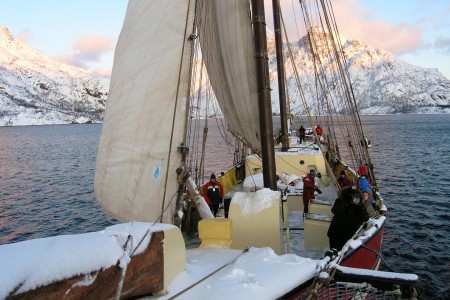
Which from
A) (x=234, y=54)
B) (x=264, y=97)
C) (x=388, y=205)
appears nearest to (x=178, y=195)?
(x=264, y=97)

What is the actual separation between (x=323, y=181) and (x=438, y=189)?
56.0ft

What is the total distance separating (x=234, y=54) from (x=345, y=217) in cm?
480

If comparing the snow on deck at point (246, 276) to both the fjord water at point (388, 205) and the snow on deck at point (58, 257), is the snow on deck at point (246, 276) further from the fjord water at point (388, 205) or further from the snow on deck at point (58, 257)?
the fjord water at point (388, 205)

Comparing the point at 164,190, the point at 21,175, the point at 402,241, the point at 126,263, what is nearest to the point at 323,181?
the point at 402,241

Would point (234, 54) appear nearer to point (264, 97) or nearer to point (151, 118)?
point (264, 97)

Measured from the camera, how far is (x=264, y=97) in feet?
30.3

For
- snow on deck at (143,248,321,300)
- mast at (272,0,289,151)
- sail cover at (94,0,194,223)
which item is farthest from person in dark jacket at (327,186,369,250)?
mast at (272,0,289,151)

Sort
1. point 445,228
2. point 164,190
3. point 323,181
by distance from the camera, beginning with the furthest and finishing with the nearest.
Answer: point 445,228 → point 323,181 → point 164,190

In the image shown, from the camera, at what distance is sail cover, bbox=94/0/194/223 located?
7547 millimetres

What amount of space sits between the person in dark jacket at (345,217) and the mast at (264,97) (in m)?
1.51

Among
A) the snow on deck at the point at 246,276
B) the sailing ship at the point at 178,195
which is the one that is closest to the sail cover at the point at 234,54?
the sailing ship at the point at 178,195

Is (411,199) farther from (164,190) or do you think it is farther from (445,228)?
(164,190)

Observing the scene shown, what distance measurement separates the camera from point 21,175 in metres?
44.8

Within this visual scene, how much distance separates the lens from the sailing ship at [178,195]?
12.8 ft
